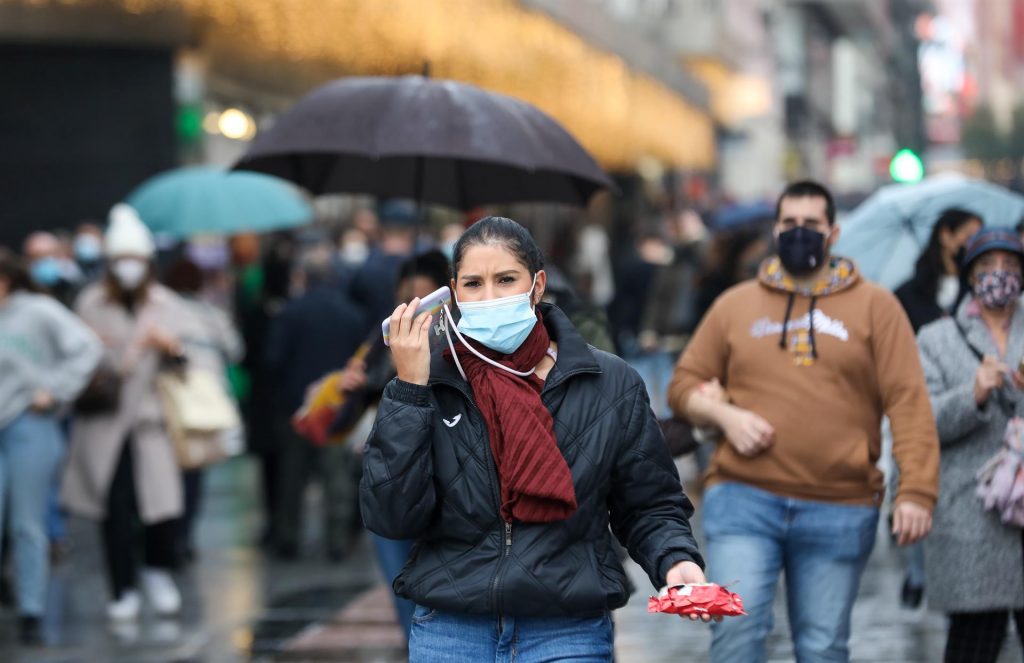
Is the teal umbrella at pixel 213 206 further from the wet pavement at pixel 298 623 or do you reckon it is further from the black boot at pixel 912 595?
the black boot at pixel 912 595

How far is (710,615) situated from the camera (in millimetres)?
4191

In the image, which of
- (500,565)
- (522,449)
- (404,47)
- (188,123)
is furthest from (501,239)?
(404,47)

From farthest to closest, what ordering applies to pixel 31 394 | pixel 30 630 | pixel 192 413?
pixel 192 413
pixel 31 394
pixel 30 630

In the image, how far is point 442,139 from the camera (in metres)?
6.73

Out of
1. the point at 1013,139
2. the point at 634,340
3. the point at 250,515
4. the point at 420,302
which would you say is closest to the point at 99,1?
the point at 250,515

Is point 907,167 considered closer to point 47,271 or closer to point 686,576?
point 47,271

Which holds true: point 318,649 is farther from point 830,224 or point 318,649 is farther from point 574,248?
point 574,248

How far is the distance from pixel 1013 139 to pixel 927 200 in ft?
302

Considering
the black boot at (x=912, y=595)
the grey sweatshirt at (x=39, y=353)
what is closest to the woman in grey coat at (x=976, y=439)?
the black boot at (x=912, y=595)

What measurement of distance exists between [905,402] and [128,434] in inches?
210

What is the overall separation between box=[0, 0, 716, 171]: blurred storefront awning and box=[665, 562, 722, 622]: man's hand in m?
7.84

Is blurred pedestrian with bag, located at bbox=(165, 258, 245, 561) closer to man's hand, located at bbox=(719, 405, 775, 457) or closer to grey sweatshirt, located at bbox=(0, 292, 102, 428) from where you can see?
grey sweatshirt, located at bbox=(0, 292, 102, 428)

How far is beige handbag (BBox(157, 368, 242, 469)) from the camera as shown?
33.4 feet

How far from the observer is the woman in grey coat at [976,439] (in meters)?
6.20
